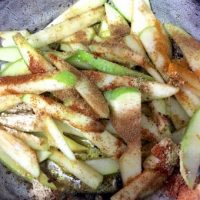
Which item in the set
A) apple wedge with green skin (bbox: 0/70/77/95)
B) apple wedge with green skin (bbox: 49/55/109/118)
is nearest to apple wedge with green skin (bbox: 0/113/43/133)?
apple wedge with green skin (bbox: 0/70/77/95)

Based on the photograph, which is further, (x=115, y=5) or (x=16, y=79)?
(x=115, y=5)

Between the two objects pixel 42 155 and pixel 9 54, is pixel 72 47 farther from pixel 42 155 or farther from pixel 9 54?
pixel 42 155

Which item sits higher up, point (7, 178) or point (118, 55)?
point (118, 55)

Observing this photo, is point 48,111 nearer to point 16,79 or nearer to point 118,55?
point 16,79

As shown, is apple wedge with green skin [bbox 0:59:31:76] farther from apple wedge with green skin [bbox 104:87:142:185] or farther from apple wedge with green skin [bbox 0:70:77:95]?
apple wedge with green skin [bbox 104:87:142:185]

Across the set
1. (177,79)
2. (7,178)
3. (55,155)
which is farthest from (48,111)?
(177,79)

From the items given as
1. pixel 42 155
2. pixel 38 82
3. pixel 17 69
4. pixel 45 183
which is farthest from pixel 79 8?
pixel 45 183

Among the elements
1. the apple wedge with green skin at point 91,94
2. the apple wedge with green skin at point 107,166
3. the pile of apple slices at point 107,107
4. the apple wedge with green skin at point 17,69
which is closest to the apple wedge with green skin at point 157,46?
the pile of apple slices at point 107,107
